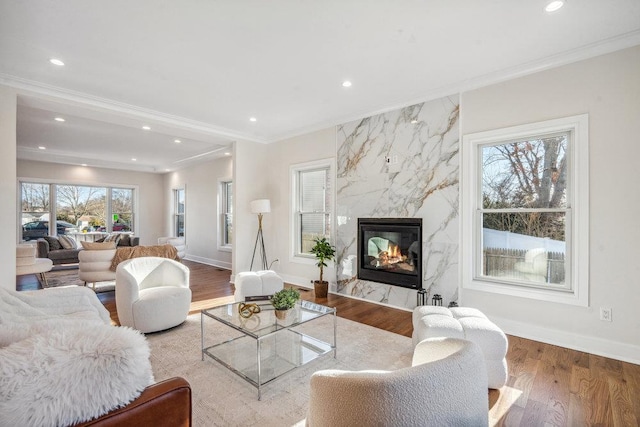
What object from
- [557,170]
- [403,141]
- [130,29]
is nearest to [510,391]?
[557,170]

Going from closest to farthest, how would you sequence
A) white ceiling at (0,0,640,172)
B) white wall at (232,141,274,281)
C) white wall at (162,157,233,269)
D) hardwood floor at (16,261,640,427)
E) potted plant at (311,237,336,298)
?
hardwood floor at (16,261,640,427) < white ceiling at (0,0,640,172) < potted plant at (311,237,336,298) < white wall at (232,141,274,281) < white wall at (162,157,233,269)

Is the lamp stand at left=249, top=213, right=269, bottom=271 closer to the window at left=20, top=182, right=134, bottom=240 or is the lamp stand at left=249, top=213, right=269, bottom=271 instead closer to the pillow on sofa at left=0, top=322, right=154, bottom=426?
the pillow on sofa at left=0, top=322, right=154, bottom=426

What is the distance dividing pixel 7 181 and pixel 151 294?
2.08m

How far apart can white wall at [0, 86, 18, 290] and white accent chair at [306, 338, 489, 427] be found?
400 cm

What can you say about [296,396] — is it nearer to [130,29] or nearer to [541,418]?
[541,418]

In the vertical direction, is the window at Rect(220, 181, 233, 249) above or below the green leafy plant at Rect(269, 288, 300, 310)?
above

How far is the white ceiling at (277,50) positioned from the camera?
222 cm

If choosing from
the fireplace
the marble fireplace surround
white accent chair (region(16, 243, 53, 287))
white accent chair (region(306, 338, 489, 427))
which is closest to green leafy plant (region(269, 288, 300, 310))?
white accent chair (region(306, 338, 489, 427))

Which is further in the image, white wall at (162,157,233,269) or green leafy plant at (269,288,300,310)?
white wall at (162,157,233,269)

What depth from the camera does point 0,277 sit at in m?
3.19

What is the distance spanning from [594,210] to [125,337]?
3643 mm

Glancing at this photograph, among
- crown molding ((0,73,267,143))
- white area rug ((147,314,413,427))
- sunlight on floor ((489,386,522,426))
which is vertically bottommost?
sunlight on floor ((489,386,522,426))

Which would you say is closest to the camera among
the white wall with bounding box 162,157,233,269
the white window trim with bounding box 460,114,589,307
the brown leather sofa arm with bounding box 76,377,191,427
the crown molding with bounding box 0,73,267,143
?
the brown leather sofa arm with bounding box 76,377,191,427

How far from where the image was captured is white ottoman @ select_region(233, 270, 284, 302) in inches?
147
